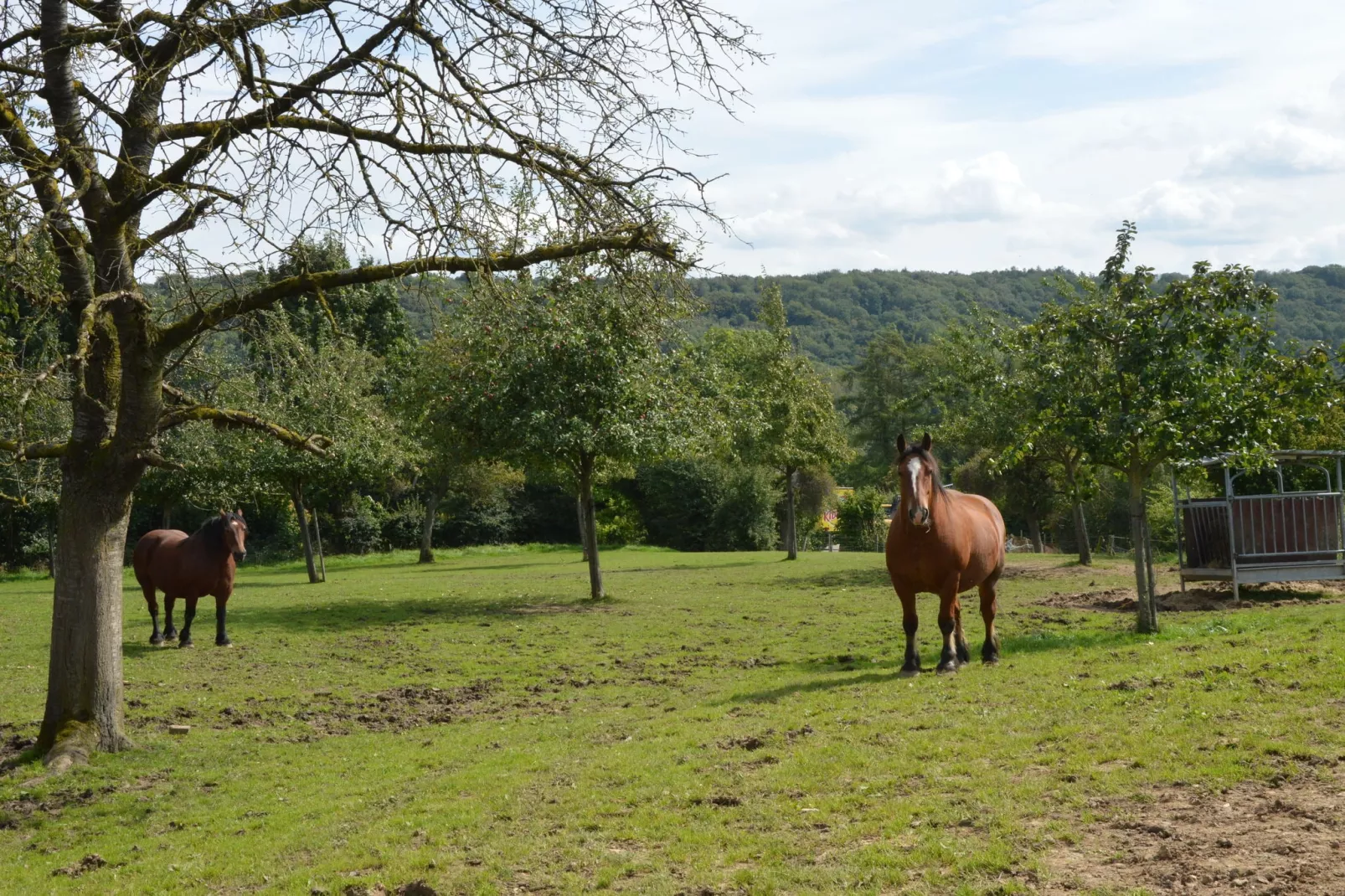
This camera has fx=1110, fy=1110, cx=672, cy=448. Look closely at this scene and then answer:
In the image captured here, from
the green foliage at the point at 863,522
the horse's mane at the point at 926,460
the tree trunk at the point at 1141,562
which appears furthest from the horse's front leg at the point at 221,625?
the green foliage at the point at 863,522

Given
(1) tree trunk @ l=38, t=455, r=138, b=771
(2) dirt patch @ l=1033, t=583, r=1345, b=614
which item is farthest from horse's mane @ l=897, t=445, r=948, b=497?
(2) dirt patch @ l=1033, t=583, r=1345, b=614

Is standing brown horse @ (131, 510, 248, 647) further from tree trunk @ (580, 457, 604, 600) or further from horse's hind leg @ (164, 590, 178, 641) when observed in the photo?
tree trunk @ (580, 457, 604, 600)

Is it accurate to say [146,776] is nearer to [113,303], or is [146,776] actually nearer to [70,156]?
[113,303]

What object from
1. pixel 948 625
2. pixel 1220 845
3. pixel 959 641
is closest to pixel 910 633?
pixel 948 625

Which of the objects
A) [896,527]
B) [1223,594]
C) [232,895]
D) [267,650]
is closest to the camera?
Result: [232,895]

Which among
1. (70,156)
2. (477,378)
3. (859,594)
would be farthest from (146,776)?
(859,594)

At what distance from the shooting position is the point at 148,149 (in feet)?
30.4

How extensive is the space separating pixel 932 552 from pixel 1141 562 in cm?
437

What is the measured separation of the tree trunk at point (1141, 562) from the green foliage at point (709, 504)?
3720 cm

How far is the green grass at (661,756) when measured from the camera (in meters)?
6.20

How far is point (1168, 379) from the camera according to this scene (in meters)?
13.4

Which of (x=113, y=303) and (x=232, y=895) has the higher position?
(x=113, y=303)

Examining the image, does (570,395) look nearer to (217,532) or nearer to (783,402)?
(217,532)

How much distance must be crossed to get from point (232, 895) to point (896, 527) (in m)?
7.44
